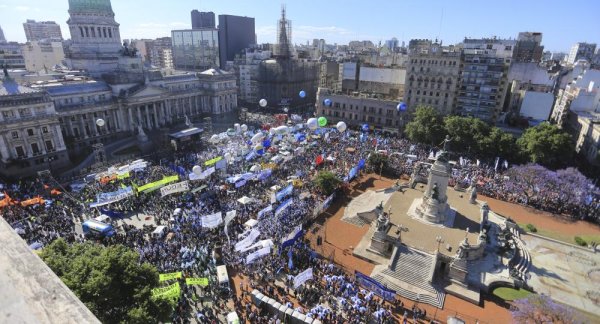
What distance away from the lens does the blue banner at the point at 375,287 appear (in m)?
28.9

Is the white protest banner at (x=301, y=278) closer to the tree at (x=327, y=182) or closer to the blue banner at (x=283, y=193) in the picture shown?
the blue banner at (x=283, y=193)

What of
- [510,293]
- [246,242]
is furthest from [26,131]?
[510,293]

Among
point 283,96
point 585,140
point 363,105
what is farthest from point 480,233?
point 283,96

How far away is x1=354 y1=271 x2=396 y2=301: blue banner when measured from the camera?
28.9 meters

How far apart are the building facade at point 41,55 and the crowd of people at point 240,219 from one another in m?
105

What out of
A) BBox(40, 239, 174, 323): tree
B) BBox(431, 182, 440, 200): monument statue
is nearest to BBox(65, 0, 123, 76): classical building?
BBox(40, 239, 174, 323): tree

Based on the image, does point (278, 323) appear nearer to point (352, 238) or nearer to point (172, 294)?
point (172, 294)

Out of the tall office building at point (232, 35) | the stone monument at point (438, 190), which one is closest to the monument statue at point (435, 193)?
the stone monument at point (438, 190)

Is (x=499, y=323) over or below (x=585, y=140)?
below

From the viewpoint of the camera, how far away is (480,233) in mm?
35906

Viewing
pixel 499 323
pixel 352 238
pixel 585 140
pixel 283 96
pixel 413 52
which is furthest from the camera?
pixel 283 96

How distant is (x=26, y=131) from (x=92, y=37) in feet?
134

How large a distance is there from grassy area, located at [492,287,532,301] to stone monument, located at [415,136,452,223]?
1003cm

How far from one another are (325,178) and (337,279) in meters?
17.8
